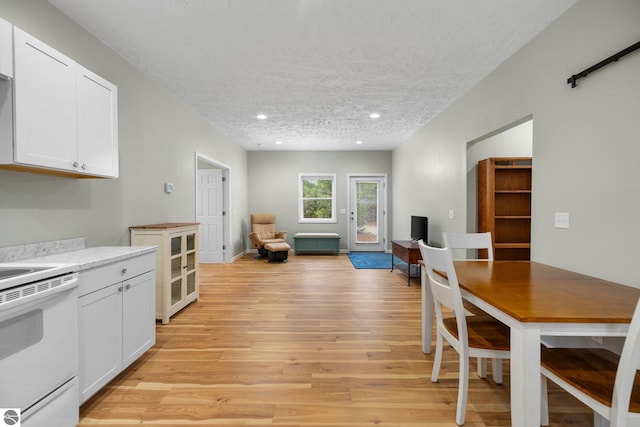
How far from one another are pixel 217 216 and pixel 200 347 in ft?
12.9

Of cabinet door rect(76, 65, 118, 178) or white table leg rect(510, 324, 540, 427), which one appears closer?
white table leg rect(510, 324, 540, 427)

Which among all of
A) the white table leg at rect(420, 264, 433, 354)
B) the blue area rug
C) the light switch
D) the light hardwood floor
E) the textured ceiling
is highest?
the textured ceiling

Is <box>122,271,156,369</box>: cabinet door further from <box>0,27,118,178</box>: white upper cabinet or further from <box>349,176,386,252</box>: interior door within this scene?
<box>349,176,386,252</box>: interior door

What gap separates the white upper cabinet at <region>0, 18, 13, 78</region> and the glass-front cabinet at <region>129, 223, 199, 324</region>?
1.69 meters

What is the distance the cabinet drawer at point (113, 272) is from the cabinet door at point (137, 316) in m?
0.06

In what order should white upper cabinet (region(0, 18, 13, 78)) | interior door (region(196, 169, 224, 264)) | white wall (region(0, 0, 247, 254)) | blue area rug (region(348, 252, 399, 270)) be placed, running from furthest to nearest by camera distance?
interior door (region(196, 169, 224, 264)) → blue area rug (region(348, 252, 399, 270)) → white wall (region(0, 0, 247, 254)) → white upper cabinet (region(0, 18, 13, 78))

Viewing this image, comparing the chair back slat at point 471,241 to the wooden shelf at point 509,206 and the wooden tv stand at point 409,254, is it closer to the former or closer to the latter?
the wooden shelf at point 509,206

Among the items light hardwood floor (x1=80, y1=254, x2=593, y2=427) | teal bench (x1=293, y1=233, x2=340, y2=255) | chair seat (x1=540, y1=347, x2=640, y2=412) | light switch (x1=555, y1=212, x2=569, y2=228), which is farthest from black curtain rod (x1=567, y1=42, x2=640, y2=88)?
teal bench (x1=293, y1=233, x2=340, y2=255)

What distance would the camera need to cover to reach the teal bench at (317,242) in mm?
7148

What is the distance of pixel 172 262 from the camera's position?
10.3 feet

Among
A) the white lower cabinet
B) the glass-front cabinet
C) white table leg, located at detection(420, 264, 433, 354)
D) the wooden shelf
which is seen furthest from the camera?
the wooden shelf

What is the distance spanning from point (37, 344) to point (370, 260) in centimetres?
577

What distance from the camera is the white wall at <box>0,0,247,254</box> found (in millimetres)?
1935

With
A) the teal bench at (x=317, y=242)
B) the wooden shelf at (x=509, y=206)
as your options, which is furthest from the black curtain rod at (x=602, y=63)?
the teal bench at (x=317, y=242)
